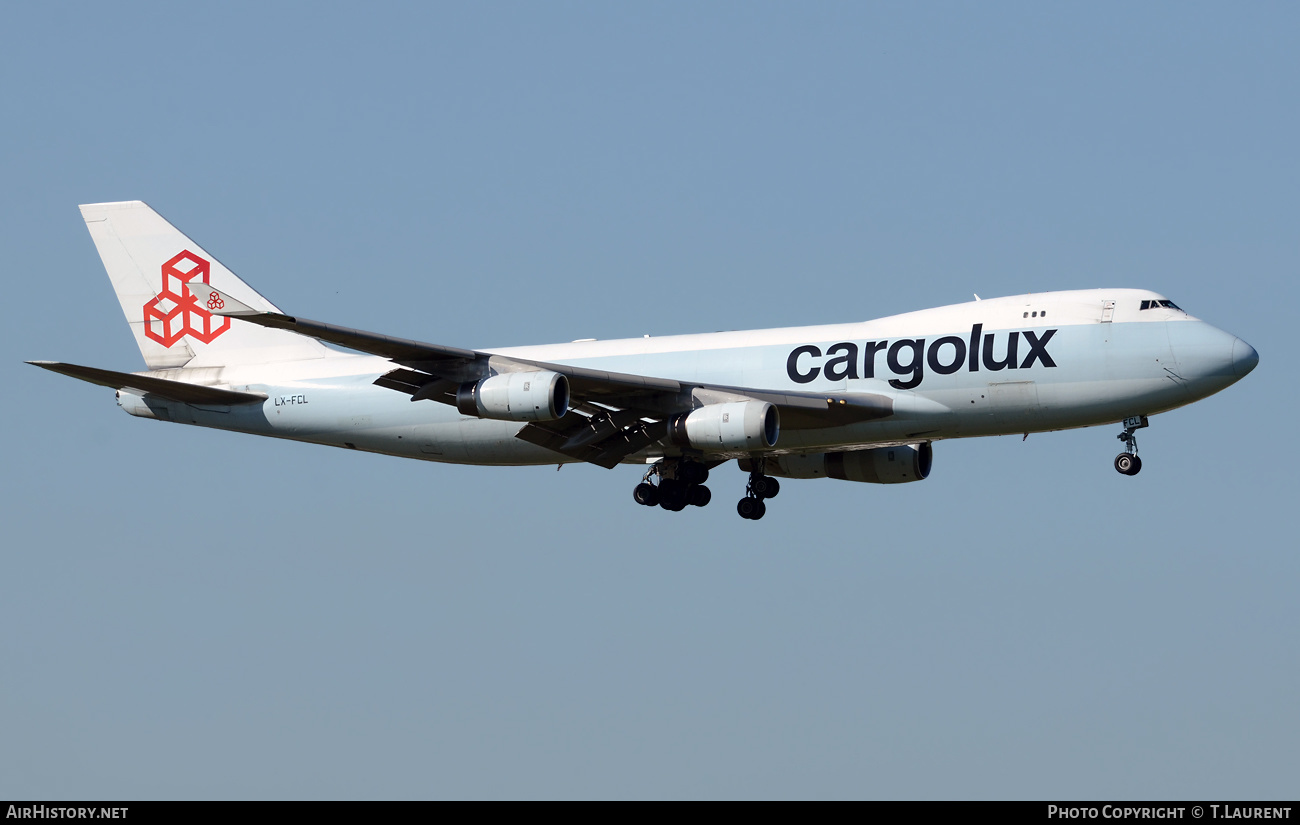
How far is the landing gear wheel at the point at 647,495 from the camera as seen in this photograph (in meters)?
46.8

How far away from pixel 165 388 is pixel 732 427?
17372 mm

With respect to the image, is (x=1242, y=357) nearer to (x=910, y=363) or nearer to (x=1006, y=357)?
(x=1006, y=357)

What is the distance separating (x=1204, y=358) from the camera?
40.8 metres

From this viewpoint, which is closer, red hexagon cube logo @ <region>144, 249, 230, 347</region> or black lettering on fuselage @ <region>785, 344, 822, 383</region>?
black lettering on fuselage @ <region>785, 344, 822, 383</region>

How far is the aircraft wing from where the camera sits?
40812 millimetres

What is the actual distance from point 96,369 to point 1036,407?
2504 cm

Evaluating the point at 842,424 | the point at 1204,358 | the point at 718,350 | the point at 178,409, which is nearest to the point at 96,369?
the point at 178,409

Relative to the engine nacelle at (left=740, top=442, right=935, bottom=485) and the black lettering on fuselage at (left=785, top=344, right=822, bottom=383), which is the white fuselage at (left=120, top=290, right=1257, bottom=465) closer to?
the black lettering on fuselage at (left=785, top=344, right=822, bottom=383)

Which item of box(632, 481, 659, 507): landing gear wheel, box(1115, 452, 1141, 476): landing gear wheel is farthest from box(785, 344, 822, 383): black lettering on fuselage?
box(1115, 452, 1141, 476): landing gear wheel

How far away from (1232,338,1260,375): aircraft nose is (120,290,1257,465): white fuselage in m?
0.04

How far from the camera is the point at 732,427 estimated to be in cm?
4141

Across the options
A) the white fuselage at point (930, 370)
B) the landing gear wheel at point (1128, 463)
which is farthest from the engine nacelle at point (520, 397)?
the landing gear wheel at point (1128, 463)

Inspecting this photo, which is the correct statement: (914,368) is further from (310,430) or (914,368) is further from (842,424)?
(310,430)
